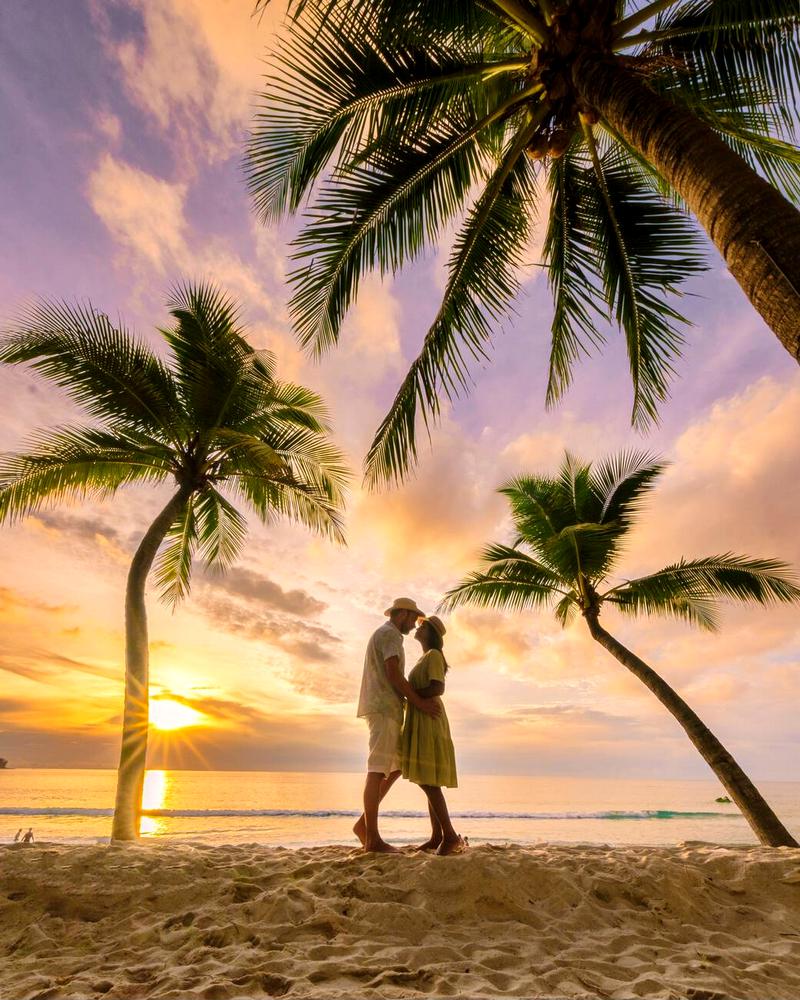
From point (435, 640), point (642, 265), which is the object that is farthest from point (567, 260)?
point (435, 640)

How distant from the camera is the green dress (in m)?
4.21

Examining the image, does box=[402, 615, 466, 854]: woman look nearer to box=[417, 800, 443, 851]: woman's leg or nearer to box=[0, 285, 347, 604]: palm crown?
box=[417, 800, 443, 851]: woman's leg

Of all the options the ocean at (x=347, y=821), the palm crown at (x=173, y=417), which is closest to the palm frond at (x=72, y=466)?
the palm crown at (x=173, y=417)

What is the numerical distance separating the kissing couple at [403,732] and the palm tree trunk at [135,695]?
2.97m

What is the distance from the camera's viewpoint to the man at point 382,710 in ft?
13.6

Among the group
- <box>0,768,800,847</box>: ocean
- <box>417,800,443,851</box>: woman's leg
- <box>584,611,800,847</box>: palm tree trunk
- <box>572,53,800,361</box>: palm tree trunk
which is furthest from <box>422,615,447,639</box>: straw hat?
<box>0,768,800,847</box>: ocean

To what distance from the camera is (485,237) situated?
537cm

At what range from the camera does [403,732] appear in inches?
171

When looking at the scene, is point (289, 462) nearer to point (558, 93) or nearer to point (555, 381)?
point (555, 381)

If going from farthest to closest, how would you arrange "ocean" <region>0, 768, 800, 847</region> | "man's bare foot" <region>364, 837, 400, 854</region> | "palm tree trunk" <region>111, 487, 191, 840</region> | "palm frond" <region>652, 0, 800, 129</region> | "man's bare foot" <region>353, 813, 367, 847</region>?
1. "ocean" <region>0, 768, 800, 847</region>
2. "palm tree trunk" <region>111, 487, 191, 840</region>
3. "man's bare foot" <region>353, 813, 367, 847</region>
4. "man's bare foot" <region>364, 837, 400, 854</region>
5. "palm frond" <region>652, 0, 800, 129</region>

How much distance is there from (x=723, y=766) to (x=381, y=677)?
5.91m

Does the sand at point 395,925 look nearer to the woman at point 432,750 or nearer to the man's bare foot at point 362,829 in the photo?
the man's bare foot at point 362,829

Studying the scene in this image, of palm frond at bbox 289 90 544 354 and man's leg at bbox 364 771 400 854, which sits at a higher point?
palm frond at bbox 289 90 544 354

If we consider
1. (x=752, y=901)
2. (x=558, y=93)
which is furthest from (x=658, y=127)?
(x=752, y=901)
